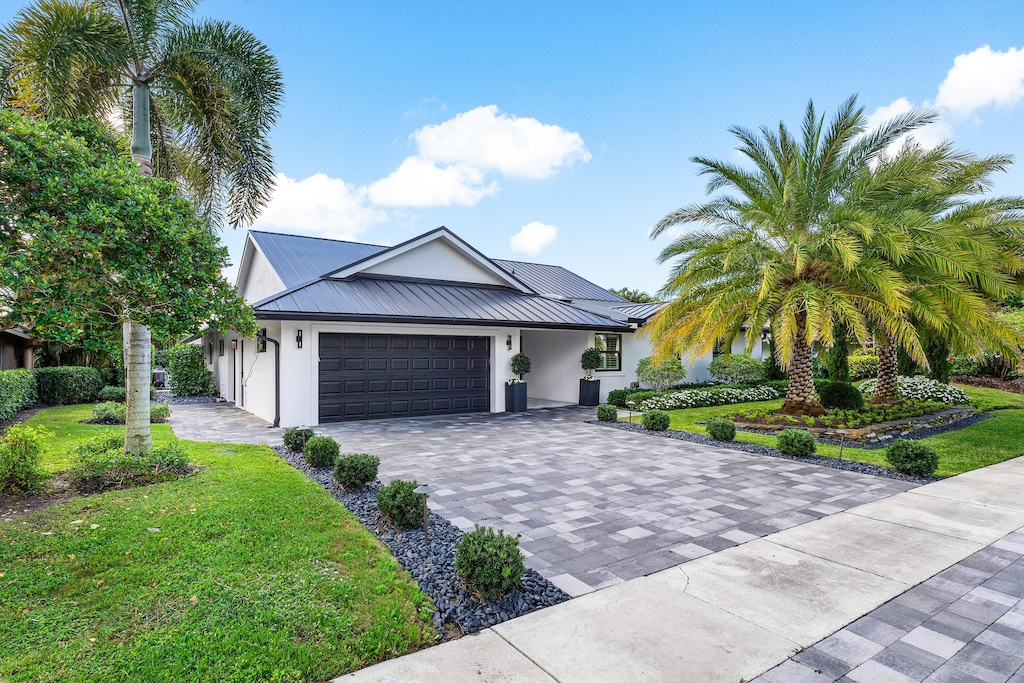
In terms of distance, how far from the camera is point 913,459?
294 inches

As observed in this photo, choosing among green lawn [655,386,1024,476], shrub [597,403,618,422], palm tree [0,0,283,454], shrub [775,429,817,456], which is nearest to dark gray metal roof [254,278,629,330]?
A: palm tree [0,0,283,454]

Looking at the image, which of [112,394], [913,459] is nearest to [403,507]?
[913,459]

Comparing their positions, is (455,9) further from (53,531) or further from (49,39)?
(53,531)

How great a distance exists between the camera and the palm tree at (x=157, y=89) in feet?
23.8

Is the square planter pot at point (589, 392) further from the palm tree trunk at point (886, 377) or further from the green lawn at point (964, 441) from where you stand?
the palm tree trunk at point (886, 377)

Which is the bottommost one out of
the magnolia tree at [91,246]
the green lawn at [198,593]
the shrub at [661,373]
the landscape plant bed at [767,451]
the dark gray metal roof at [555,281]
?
the landscape plant bed at [767,451]

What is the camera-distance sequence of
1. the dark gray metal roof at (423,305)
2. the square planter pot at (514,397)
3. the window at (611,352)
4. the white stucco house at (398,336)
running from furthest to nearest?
the window at (611,352)
the square planter pot at (514,397)
the white stucco house at (398,336)
the dark gray metal roof at (423,305)

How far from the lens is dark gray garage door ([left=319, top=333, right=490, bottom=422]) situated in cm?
1242

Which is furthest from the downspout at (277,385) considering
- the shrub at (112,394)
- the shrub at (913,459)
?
the shrub at (913,459)

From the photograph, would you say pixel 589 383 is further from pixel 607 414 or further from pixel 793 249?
pixel 793 249

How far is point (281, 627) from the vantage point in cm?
325

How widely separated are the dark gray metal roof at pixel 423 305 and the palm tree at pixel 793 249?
12.1 ft

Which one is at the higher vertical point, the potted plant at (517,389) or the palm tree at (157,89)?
the palm tree at (157,89)

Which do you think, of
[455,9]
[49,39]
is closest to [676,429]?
[455,9]
